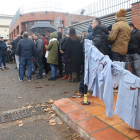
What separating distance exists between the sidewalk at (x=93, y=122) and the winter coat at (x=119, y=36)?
5.00 feet

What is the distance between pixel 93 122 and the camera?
2801 millimetres

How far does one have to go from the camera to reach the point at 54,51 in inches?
267

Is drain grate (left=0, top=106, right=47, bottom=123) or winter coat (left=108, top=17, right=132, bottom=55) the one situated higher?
winter coat (left=108, top=17, right=132, bottom=55)

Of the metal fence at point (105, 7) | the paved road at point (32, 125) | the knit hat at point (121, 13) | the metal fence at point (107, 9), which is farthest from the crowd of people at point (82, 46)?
the metal fence at point (105, 7)

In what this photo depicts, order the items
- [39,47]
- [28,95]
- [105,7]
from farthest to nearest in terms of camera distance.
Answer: [105,7] → [39,47] → [28,95]

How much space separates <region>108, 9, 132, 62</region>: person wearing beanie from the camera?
401 cm

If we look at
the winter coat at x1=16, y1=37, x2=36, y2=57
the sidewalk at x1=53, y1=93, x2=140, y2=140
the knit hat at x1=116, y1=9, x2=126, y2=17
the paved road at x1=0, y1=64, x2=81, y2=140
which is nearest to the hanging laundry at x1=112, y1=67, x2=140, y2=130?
the sidewalk at x1=53, y1=93, x2=140, y2=140

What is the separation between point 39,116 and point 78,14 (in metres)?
10.8

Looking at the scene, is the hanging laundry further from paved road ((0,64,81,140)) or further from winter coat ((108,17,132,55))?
winter coat ((108,17,132,55))

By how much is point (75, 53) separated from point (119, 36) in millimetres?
2168

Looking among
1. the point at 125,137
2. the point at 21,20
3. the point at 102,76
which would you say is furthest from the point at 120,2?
the point at 21,20

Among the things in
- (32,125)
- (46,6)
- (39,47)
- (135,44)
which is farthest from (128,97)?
(46,6)

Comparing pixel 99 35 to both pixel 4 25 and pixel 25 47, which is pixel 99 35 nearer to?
pixel 25 47

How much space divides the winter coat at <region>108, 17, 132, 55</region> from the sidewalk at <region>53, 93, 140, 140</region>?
5.00 ft
